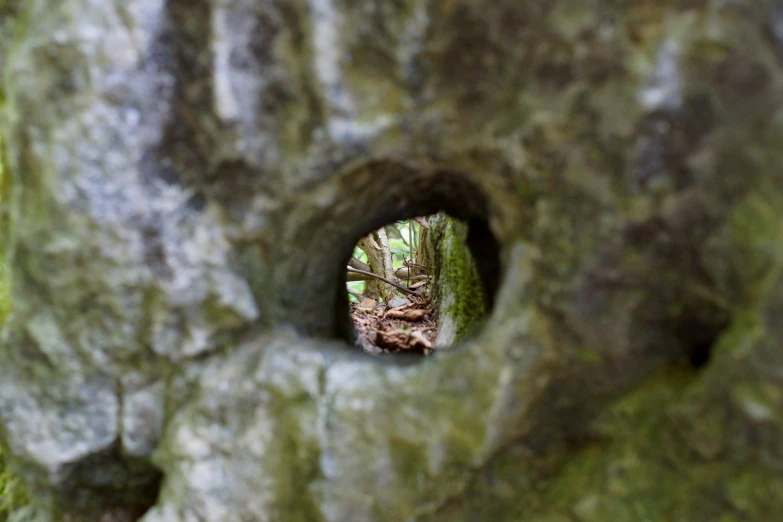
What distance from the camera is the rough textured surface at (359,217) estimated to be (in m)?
0.79

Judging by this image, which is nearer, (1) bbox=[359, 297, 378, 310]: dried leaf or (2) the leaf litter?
(2) the leaf litter

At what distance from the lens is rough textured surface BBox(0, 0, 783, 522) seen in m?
0.79

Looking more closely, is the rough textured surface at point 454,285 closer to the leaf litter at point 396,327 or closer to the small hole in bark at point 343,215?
the leaf litter at point 396,327

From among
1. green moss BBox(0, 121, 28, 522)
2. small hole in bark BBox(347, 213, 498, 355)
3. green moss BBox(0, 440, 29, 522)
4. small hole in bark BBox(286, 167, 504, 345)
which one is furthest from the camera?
small hole in bark BBox(347, 213, 498, 355)

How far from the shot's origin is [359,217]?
1.21 metres

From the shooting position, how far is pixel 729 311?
0.80 meters

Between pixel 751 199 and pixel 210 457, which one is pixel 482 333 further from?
pixel 210 457

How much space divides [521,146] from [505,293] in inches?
9.6

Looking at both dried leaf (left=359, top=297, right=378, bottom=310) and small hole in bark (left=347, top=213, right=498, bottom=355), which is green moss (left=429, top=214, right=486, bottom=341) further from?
dried leaf (left=359, top=297, right=378, bottom=310)

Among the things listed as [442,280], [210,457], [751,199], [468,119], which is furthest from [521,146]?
[442,280]

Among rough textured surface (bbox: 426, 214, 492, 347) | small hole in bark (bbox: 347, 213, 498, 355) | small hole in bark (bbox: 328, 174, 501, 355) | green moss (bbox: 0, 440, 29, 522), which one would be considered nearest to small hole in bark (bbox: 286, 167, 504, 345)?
small hole in bark (bbox: 328, 174, 501, 355)

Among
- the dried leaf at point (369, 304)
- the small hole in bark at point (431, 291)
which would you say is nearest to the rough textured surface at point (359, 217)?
the small hole in bark at point (431, 291)

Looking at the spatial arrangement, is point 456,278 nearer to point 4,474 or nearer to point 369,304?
point 369,304

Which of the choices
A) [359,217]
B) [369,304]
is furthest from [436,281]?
[359,217]
